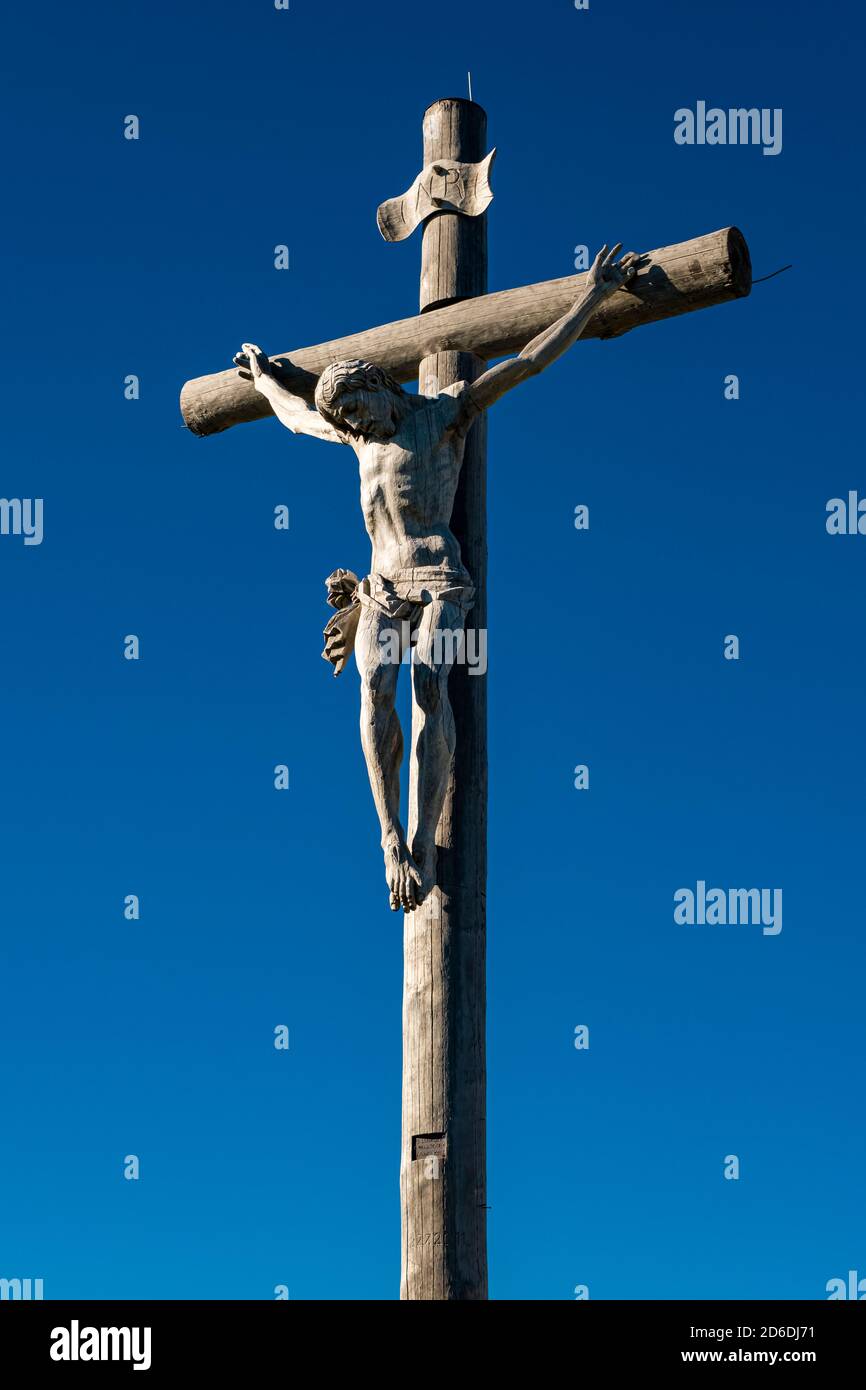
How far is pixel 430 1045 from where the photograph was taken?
8.34m

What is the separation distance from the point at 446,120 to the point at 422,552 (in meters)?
2.45

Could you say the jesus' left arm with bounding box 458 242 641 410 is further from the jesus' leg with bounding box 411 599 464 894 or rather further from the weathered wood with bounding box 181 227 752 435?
the jesus' leg with bounding box 411 599 464 894

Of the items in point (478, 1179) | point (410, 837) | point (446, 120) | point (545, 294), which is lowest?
point (478, 1179)

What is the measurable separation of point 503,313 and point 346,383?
90 centimetres

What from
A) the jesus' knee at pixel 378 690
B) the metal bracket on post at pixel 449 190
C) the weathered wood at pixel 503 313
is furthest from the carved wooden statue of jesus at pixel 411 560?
the metal bracket on post at pixel 449 190

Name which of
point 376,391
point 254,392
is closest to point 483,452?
point 376,391

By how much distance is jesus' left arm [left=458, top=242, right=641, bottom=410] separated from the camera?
29.5ft

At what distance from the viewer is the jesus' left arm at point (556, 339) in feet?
29.5

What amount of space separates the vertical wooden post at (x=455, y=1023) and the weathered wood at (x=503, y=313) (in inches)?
18.4

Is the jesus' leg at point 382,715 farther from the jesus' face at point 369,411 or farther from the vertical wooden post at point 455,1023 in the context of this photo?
the jesus' face at point 369,411

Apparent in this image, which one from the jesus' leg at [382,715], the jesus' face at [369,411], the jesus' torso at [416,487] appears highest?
the jesus' face at [369,411]

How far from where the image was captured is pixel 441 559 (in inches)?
346

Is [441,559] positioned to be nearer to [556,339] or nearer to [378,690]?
[378,690]
